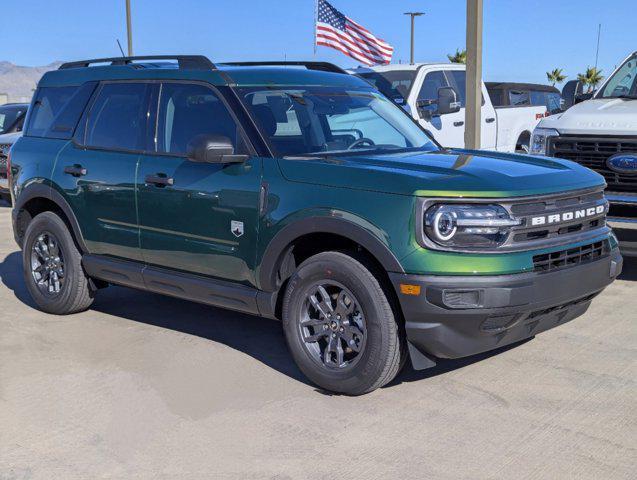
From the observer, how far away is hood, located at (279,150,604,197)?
13.9 ft

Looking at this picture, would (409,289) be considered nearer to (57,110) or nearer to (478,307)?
(478,307)

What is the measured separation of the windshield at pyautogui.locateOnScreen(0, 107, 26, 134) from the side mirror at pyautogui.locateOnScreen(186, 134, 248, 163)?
1139 centimetres

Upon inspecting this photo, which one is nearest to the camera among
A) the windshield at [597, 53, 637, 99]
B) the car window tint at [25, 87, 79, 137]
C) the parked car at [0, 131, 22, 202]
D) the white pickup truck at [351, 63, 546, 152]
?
the car window tint at [25, 87, 79, 137]

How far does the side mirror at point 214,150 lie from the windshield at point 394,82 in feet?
20.7

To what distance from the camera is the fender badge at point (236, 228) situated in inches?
195

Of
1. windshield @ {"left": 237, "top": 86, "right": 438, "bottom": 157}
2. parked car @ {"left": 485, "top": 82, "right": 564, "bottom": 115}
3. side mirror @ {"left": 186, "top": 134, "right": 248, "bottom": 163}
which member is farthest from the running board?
parked car @ {"left": 485, "top": 82, "right": 564, "bottom": 115}

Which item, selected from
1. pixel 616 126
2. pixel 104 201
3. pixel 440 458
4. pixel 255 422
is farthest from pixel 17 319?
pixel 616 126

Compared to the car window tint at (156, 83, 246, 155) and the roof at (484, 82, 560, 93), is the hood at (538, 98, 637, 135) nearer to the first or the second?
the car window tint at (156, 83, 246, 155)

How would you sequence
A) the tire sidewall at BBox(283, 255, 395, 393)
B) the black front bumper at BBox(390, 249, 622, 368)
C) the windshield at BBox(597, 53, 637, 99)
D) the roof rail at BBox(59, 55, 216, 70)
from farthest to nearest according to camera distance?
1. the windshield at BBox(597, 53, 637, 99)
2. the roof rail at BBox(59, 55, 216, 70)
3. the tire sidewall at BBox(283, 255, 395, 393)
4. the black front bumper at BBox(390, 249, 622, 368)

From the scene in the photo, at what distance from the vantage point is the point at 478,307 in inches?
162

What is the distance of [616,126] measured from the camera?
7055 mm

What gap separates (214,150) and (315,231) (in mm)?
821

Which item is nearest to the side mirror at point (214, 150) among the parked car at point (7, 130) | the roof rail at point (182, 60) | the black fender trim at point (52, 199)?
the roof rail at point (182, 60)

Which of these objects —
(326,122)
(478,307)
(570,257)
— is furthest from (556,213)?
(326,122)
